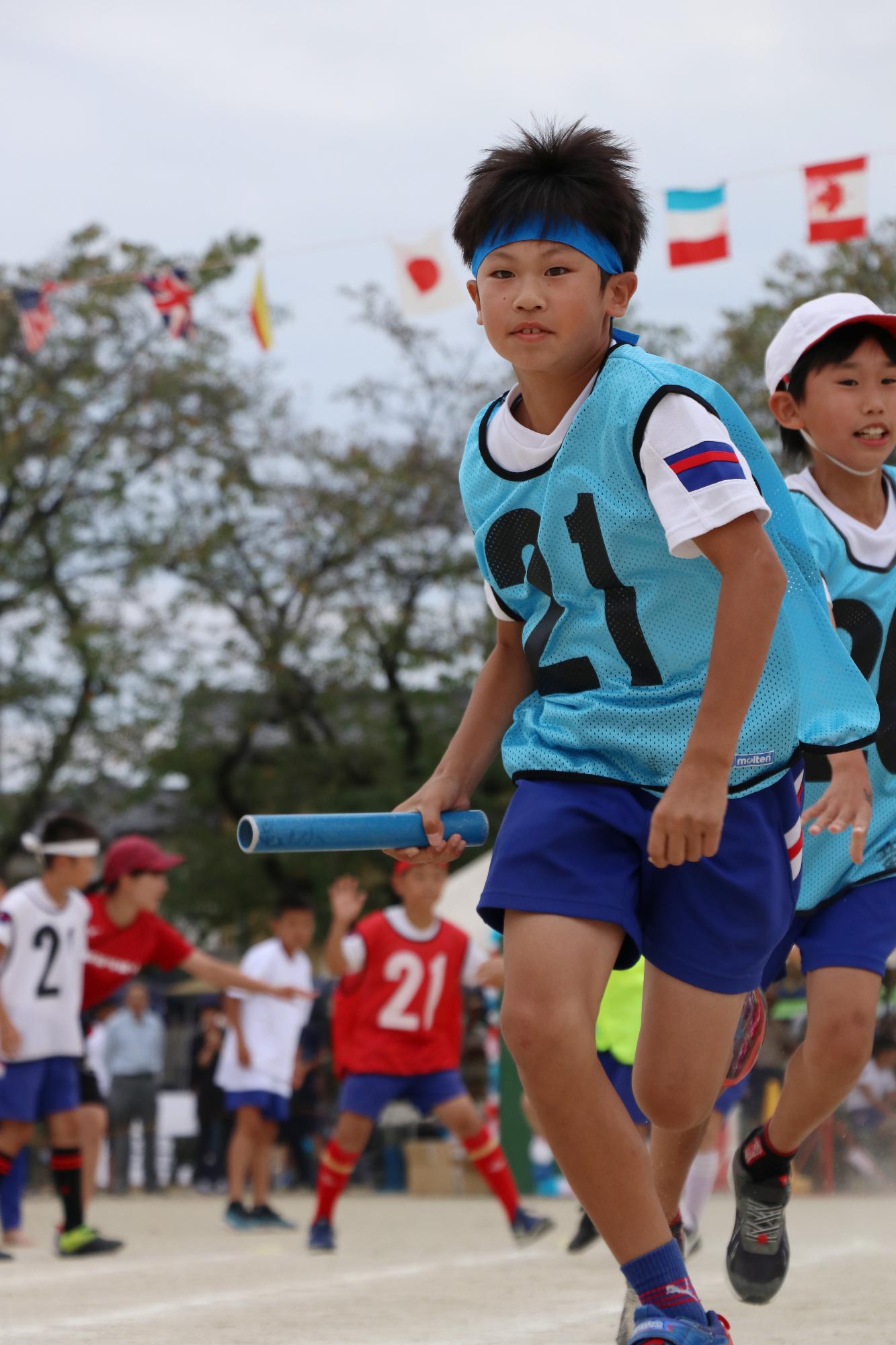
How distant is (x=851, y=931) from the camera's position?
420 cm

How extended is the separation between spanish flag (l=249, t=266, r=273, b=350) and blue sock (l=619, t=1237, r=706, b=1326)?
39.6 feet

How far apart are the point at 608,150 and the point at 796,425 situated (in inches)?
54.6

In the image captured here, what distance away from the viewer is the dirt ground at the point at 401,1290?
4531mm

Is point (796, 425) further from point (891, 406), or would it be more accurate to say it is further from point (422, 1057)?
point (422, 1057)

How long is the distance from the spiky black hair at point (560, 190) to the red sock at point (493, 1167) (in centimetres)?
609

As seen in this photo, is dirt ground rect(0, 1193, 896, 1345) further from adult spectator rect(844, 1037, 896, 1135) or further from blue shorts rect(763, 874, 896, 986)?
adult spectator rect(844, 1037, 896, 1135)

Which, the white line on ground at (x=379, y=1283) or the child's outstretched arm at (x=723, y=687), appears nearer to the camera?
the child's outstretched arm at (x=723, y=687)

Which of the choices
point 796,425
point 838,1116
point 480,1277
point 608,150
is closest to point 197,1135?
point 838,1116

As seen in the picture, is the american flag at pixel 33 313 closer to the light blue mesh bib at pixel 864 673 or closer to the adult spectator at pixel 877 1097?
the adult spectator at pixel 877 1097

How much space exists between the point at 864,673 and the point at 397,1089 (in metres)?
5.08

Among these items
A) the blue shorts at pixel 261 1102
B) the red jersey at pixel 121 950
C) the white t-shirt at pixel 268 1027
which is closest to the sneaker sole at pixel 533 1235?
the red jersey at pixel 121 950

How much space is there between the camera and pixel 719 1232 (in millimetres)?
9406

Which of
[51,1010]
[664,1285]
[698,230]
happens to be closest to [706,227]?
[698,230]

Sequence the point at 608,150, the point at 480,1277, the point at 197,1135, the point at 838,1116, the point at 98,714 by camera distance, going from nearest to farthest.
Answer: the point at 608,150 → the point at 480,1277 → the point at 838,1116 → the point at 197,1135 → the point at 98,714
